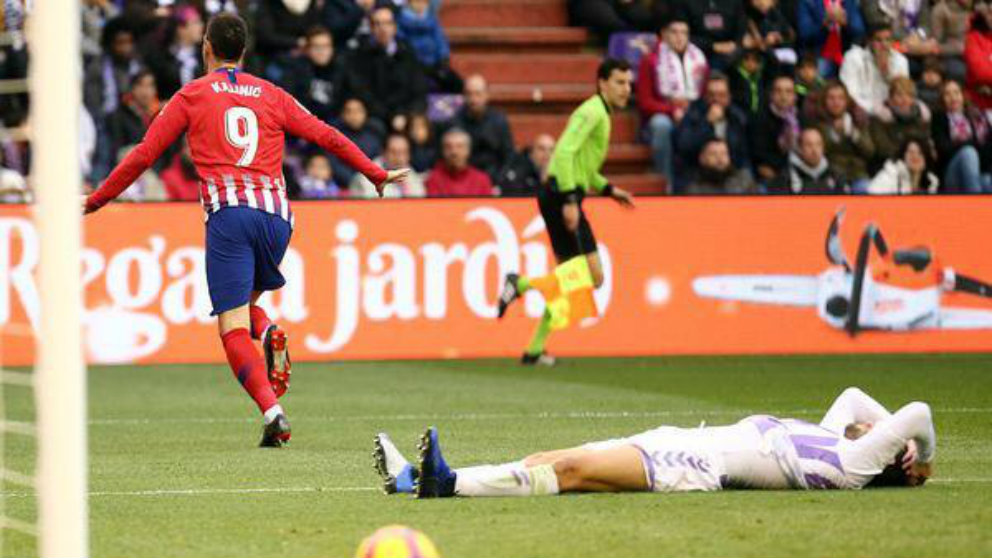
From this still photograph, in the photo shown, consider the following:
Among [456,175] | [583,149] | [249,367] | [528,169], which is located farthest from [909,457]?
[528,169]

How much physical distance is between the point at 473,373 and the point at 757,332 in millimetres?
2804

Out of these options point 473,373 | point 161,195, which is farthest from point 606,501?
point 161,195

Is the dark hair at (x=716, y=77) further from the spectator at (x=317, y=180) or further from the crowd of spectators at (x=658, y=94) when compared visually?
the spectator at (x=317, y=180)

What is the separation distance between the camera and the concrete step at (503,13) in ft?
71.9

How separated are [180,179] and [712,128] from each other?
16.1ft

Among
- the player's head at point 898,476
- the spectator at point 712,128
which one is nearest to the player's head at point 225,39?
the player's head at point 898,476

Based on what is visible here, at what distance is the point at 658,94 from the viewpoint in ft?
65.2

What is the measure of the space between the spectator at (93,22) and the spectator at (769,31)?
20.0ft

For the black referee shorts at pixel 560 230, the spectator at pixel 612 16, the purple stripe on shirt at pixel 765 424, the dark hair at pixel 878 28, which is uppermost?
the spectator at pixel 612 16

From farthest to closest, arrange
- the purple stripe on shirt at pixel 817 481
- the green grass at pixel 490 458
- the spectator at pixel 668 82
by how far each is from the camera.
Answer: the spectator at pixel 668 82 < the purple stripe on shirt at pixel 817 481 < the green grass at pixel 490 458

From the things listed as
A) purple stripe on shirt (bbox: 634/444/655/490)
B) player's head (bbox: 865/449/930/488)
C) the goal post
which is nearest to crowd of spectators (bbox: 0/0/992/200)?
player's head (bbox: 865/449/930/488)

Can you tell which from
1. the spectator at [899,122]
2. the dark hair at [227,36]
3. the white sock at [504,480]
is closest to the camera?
the white sock at [504,480]

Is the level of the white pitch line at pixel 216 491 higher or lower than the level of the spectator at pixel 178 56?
lower

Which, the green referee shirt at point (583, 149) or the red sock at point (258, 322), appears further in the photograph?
the green referee shirt at point (583, 149)
